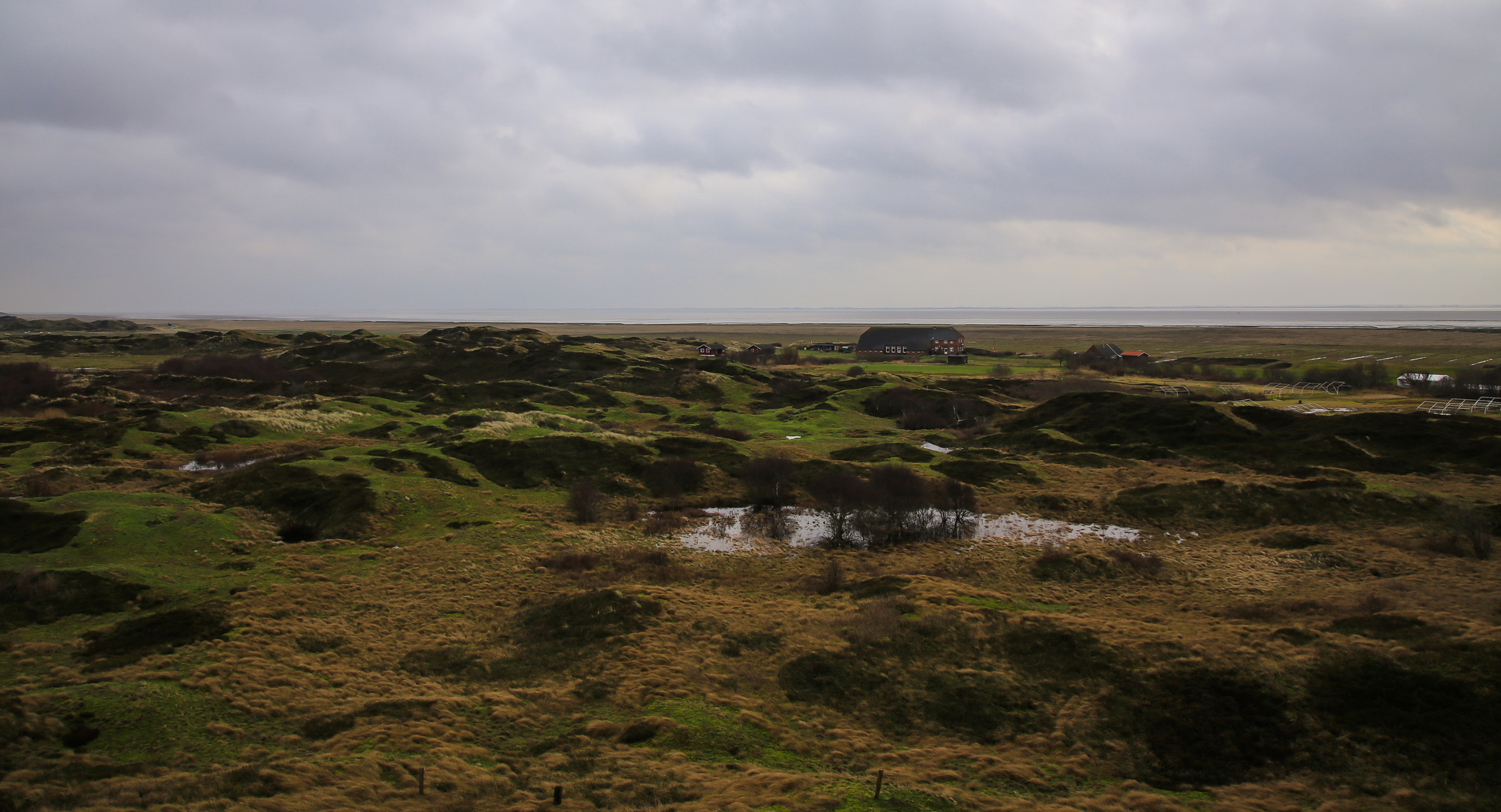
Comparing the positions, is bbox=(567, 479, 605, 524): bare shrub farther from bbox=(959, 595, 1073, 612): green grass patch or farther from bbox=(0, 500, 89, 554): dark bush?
bbox=(959, 595, 1073, 612): green grass patch

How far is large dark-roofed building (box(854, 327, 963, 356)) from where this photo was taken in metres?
143

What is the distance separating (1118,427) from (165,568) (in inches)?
2477

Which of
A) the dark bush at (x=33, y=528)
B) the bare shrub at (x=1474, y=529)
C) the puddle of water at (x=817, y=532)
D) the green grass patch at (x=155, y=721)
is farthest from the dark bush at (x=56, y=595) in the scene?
the bare shrub at (x=1474, y=529)

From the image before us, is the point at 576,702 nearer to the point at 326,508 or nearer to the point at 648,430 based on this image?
the point at 326,508

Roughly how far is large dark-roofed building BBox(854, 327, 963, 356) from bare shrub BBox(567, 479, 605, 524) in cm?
10893

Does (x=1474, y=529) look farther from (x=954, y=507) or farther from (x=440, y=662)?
(x=440, y=662)

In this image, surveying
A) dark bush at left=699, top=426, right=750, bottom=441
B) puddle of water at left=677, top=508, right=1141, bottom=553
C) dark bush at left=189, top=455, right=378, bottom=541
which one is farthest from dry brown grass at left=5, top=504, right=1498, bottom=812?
dark bush at left=699, top=426, right=750, bottom=441

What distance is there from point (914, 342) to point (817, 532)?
376 ft

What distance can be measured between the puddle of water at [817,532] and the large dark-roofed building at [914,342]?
103m

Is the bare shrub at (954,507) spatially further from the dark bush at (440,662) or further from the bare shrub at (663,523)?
the dark bush at (440,662)

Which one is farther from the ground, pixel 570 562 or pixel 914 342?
pixel 914 342

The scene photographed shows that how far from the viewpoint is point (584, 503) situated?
38.9 metres

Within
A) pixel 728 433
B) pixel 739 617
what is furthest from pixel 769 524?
pixel 728 433

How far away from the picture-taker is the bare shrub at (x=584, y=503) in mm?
38406
